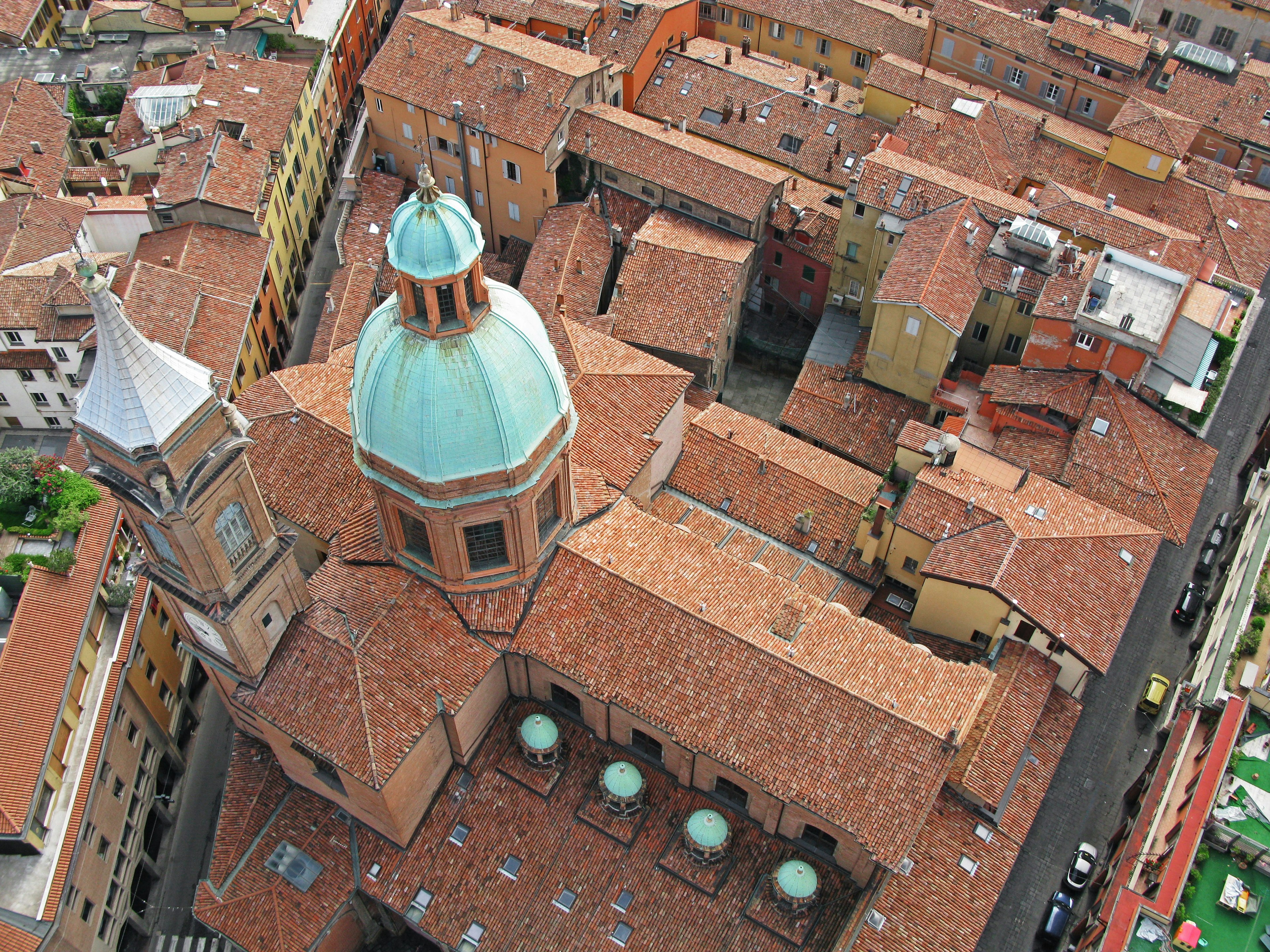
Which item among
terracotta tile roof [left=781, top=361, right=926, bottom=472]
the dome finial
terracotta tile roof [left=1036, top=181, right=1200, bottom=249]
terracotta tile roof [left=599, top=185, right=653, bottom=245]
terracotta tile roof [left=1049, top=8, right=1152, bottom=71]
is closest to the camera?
the dome finial

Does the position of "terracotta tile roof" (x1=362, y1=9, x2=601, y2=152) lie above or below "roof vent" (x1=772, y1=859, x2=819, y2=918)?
above

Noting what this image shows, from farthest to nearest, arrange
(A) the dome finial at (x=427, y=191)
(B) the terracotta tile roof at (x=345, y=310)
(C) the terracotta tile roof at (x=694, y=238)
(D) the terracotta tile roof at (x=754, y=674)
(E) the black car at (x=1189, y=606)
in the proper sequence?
(C) the terracotta tile roof at (x=694, y=238), (B) the terracotta tile roof at (x=345, y=310), (E) the black car at (x=1189, y=606), (D) the terracotta tile roof at (x=754, y=674), (A) the dome finial at (x=427, y=191)

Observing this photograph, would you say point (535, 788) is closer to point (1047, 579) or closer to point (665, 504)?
point (665, 504)

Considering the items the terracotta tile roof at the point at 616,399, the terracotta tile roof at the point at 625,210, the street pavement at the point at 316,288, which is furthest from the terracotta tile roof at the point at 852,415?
the street pavement at the point at 316,288

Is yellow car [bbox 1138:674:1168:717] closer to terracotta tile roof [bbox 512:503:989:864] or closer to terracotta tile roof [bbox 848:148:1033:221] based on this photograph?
terracotta tile roof [bbox 512:503:989:864]

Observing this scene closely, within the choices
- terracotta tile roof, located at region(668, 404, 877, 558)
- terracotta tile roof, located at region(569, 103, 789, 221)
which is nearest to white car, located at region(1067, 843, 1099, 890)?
terracotta tile roof, located at region(668, 404, 877, 558)

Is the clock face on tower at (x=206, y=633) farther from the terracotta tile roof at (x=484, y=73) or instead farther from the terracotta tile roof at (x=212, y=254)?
the terracotta tile roof at (x=484, y=73)
